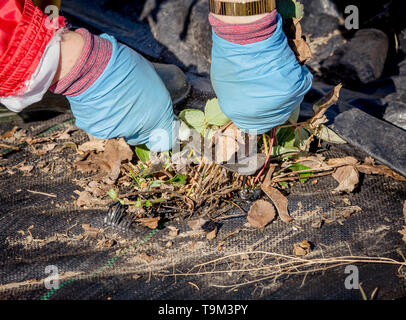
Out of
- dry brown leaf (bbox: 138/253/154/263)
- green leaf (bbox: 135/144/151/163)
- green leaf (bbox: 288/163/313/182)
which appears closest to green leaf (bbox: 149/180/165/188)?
green leaf (bbox: 135/144/151/163)

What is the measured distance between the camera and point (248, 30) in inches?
32.1

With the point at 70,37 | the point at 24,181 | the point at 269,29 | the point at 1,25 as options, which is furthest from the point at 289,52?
the point at 24,181

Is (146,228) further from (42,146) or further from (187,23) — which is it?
(187,23)

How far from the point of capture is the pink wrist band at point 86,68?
975 mm

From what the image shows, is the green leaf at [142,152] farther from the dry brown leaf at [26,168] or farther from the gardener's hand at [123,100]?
the dry brown leaf at [26,168]

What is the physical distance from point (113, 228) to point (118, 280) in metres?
0.19

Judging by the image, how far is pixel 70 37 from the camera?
3.22 ft

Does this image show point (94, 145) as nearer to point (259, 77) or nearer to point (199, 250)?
point (199, 250)

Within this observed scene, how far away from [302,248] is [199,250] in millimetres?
307

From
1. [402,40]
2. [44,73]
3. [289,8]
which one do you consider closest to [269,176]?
[289,8]

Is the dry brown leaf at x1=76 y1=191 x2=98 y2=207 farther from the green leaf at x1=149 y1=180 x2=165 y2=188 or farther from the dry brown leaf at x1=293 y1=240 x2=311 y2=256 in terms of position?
the dry brown leaf at x1=293 y1=240 x2=311 y2=256

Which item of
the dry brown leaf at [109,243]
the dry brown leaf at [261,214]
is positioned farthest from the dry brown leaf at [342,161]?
the dry brown leaf at [109,243]

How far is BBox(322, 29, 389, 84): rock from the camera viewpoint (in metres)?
1.67

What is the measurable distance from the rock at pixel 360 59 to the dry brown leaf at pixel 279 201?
92 centimetres
